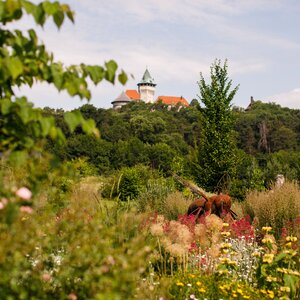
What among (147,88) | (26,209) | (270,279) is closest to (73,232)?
(26,209)

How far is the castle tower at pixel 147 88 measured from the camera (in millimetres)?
138500

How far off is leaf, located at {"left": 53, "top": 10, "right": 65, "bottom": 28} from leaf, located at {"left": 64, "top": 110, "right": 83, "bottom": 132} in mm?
473

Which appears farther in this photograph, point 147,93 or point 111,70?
point 147,93

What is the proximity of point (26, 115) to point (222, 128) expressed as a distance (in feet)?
50.8

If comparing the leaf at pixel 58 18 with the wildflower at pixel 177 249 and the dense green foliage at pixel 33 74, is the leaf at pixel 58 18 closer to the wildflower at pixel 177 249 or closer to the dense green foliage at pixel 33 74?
the dense green foliage at pixel 33 74

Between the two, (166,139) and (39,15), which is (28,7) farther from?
(166,139)

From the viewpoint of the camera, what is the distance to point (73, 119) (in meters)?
2.36

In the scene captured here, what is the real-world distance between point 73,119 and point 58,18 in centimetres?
55

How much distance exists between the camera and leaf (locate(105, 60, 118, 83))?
2.53 m

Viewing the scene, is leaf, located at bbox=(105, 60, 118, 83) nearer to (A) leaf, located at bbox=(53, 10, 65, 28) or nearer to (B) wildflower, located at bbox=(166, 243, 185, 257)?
(A) leaf, located at bbox=(53, 10, 65, 28)

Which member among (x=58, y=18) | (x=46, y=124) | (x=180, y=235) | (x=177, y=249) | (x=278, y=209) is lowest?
(x=278, y=209)

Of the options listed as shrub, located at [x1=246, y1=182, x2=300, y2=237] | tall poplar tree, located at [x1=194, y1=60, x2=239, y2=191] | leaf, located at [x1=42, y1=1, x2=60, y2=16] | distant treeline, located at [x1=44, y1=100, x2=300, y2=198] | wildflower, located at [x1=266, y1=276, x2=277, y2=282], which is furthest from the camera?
distant treeline, located at [x1=44, y1=100, x2=300, y2=198]

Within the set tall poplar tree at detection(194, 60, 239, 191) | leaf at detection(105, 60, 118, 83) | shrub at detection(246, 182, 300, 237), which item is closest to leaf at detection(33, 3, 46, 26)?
leaf at detection(105, 60, 118, 83)

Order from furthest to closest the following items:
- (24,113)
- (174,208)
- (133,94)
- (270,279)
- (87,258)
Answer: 1. (133,94)
2. (174,208)
3. (270,279)
4. (87,258)
5. (24,113)
